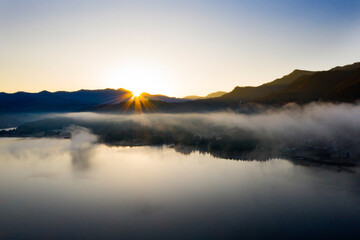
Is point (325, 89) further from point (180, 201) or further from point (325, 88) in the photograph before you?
point (180, 201)

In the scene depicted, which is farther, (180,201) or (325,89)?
(325,89)

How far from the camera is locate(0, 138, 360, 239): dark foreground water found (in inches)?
1326

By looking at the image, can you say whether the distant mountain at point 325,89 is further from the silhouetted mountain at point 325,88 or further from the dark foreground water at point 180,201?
the dark foreground water at point 180,201

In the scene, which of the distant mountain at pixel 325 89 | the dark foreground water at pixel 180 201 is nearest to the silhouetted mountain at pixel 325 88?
the distant mountain at pixel 325 89

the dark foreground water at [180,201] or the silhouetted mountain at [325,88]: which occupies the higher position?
the silhouetted mountain at [325,88]

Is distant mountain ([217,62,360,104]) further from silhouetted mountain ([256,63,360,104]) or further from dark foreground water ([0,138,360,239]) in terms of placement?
dark foreground water ([0,138,360,239])

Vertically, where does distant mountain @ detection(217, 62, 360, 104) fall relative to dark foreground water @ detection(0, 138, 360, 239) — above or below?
above

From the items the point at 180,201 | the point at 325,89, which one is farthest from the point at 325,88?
the point at 180,201

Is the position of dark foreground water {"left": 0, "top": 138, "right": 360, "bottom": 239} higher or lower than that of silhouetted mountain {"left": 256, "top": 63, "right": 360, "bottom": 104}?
lower

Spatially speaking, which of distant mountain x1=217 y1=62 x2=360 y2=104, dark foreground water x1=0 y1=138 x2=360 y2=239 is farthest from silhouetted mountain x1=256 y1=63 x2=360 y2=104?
dark foreground water x1=0 y1=138 x2=360 y2=239

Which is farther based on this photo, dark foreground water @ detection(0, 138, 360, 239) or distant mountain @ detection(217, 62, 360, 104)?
distant mountain @ detection(217, 62, 360, 104)

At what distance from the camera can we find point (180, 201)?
4612 cm

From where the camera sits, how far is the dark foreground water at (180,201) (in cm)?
3369

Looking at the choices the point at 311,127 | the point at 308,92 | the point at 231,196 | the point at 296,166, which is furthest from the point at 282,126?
the point at 231,196
